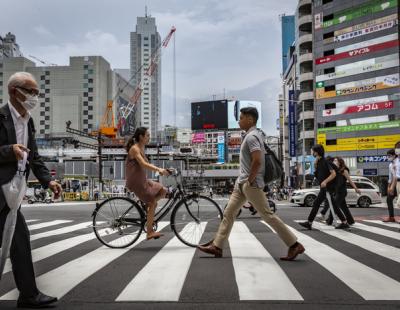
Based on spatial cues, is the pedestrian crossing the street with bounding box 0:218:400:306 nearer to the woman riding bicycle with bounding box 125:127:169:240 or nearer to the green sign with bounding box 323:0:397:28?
the woman riding bicycle with bounding box 125:127:169:240

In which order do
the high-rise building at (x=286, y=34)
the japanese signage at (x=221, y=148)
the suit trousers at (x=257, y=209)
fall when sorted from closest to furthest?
the suit trousers at (x=257, y=209) < the high-rise building at (x=286, y=34) < the japanese signage at (x=221, y=148)

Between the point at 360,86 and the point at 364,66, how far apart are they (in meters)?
2.40

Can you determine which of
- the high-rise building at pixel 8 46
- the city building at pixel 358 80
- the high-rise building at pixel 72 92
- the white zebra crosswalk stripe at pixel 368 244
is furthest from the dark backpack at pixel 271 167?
the high-rise building at pixel 8 46

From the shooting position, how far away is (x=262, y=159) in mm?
5297

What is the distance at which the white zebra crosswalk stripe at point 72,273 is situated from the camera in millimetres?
3705

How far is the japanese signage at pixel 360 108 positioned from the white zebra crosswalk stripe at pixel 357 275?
52086 millimetres

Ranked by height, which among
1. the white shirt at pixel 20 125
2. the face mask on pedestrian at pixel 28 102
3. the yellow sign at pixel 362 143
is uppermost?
the yellow sign at pixel 362 143

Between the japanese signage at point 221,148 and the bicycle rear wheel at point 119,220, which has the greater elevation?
the japanese signage at point 221,148

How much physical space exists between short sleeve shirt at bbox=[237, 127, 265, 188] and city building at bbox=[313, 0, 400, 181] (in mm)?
51781

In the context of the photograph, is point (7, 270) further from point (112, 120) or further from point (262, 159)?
point (112, 120)

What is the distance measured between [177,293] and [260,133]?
2.40m

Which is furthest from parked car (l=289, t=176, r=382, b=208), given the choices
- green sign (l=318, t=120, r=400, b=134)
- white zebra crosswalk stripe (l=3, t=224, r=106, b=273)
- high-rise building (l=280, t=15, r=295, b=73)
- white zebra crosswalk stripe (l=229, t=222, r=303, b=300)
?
high-rise building (l=280, t=15, r=295, b=73)

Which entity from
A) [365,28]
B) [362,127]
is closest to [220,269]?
[362,127]

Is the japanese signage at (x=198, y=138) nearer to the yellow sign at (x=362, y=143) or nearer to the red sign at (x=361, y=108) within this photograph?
the yellow sign at (x=362, y=143)
